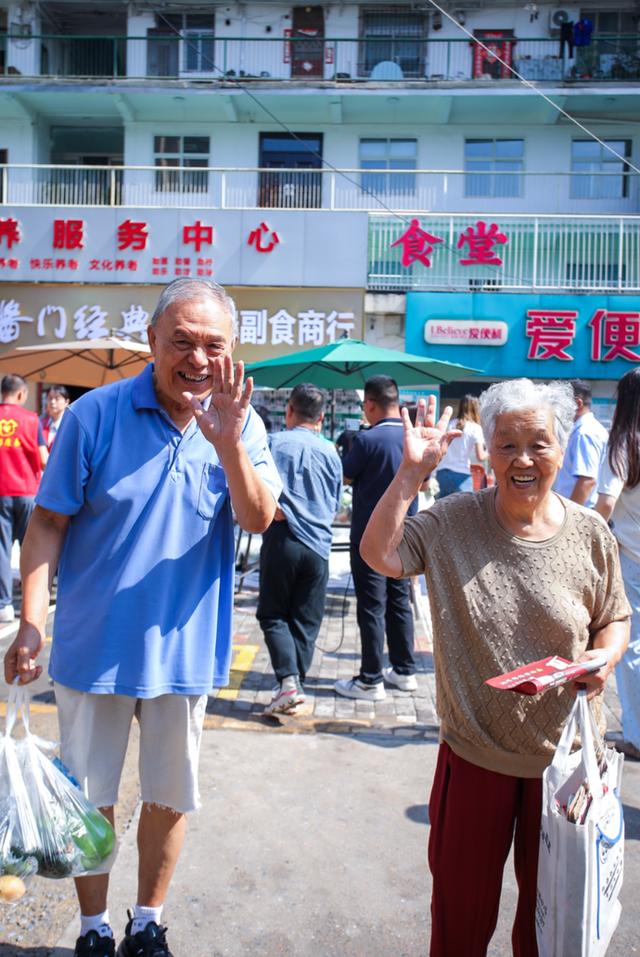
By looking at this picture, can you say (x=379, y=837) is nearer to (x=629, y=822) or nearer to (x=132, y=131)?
(x=629, y=822)

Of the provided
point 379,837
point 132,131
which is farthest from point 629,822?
point 132,131

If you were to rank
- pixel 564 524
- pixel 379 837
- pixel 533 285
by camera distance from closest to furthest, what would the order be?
pixel 564 524
pixel 379 837
pixel 533 285

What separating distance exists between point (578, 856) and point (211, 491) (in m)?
1.35

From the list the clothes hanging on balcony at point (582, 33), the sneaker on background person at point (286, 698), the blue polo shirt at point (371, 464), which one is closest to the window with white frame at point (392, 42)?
the clothes hanging on balcony at point (582, 33)

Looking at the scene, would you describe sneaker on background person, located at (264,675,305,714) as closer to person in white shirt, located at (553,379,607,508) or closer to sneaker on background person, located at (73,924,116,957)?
sneaker on background person, located at (73,924,116,957)

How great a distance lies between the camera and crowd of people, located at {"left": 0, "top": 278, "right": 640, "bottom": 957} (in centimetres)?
216

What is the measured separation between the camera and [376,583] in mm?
5105

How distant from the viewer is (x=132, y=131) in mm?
19203

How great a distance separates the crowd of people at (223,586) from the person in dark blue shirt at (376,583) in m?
2.66

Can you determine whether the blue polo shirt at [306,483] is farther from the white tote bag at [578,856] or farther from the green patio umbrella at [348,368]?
the white tote bag at [578,856]

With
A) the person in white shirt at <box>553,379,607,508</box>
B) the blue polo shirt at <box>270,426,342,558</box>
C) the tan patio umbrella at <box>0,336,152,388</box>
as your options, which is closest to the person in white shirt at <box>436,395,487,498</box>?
the person in white shirt at <box>553,379,607,508</box>

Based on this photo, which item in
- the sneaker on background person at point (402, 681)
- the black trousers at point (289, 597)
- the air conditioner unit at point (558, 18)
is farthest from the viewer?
the air conditioner unit at point (558, 18)

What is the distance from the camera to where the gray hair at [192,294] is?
2.33 metres

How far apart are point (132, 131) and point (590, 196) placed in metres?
10.6
